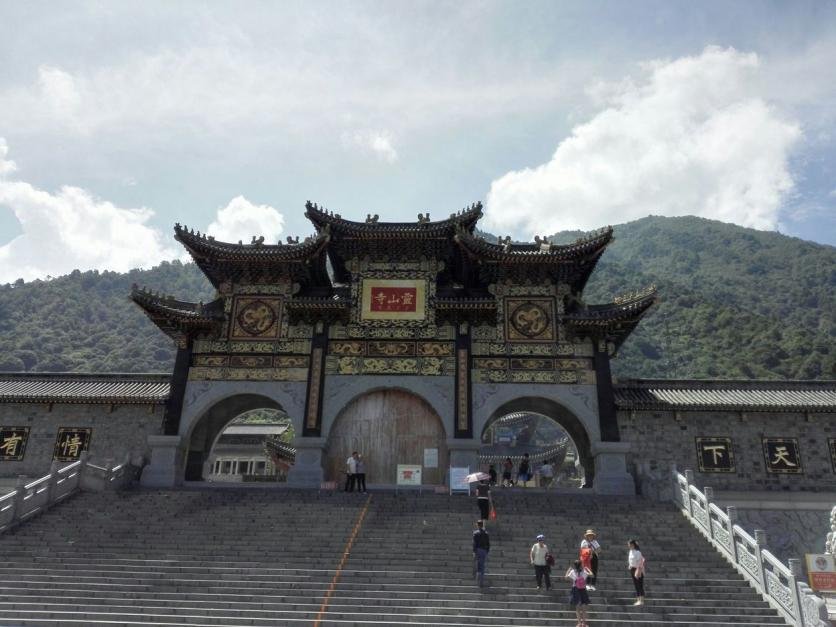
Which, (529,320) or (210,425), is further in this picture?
(210,425)

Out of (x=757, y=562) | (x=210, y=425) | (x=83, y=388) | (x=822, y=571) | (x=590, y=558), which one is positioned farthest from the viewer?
(x=210, y=425)

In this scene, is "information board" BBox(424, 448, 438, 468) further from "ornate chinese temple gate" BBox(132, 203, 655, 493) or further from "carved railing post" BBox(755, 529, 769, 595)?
"carved railing post" BBox(755, 529, 769, 595)

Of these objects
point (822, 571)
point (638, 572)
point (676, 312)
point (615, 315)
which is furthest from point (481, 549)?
point (676, 312)

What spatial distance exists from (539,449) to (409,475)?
18.2 meters

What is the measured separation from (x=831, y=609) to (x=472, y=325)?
40.2 ft

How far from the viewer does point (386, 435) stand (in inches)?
848

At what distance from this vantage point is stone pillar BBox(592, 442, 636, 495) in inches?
762

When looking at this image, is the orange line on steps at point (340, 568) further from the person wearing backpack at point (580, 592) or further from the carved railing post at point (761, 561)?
the carved railing post at point (761, 561)

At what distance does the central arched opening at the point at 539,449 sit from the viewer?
22817 mm

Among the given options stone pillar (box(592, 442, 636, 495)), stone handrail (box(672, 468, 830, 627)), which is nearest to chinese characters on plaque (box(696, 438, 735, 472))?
stone pillar (box(592, 442, 636, 495))

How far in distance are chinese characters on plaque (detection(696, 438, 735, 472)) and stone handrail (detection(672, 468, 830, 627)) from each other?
→ 4.73 metres

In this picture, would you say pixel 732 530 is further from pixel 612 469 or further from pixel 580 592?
pixel 612 469

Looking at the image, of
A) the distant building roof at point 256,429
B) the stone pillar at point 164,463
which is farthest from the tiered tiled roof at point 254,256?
the distant building roof at point 256,429

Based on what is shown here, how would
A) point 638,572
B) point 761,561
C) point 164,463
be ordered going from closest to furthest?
point 638,572, point 761,561, point 164,463
